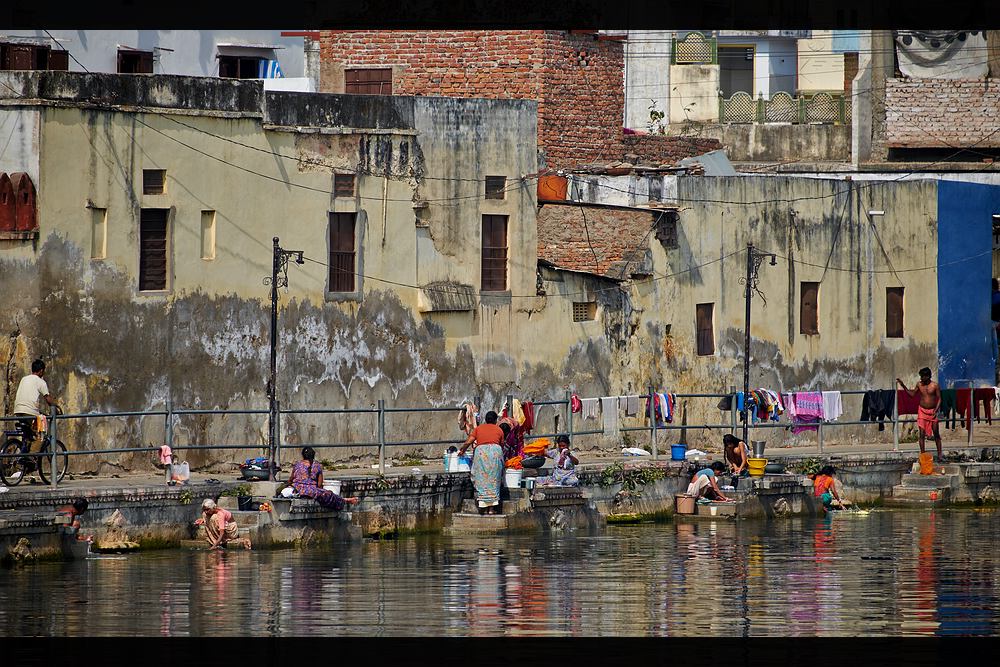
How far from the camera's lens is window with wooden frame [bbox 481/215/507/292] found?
30.8 metres

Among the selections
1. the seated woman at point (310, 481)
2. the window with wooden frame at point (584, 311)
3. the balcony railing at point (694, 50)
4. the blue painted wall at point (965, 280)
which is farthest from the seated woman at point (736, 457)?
the balcony railing at point (694, 50)

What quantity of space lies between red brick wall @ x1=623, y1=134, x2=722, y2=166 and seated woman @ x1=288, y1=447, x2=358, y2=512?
15.1 metres

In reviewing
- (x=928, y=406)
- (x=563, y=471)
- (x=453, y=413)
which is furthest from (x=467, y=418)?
(x=928, y=406)

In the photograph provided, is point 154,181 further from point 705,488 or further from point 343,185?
A: point 705,488

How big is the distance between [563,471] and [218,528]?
20.1ft

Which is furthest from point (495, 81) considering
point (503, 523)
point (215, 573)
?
point (215, 573)

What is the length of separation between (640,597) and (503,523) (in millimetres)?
5954

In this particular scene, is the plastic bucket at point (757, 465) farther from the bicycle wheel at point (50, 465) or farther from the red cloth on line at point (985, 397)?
the bicycle wheel at point (50, 465)

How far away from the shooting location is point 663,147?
37531 mm

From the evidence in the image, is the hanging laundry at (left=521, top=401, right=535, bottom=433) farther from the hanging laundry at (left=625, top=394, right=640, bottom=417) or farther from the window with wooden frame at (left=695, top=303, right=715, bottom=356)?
the window with wooden frame at (left=695, top=303, right=715, bottom=356)

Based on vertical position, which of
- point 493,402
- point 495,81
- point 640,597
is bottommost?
point 640,597

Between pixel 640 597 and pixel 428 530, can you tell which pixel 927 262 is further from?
→ pixel 640 597
